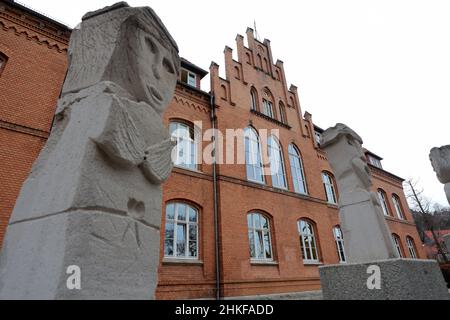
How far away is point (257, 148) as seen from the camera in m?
13.4

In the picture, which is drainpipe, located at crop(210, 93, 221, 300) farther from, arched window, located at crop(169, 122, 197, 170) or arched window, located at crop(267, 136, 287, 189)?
arched window, located at crop(267, 136, 287, 189)

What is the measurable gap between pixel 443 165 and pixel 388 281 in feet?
16.0

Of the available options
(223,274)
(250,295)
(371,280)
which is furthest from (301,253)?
(371,280)

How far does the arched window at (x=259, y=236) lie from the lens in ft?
35.5

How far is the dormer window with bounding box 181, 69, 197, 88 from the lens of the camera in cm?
1265

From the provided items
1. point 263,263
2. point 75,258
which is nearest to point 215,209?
point 263,263

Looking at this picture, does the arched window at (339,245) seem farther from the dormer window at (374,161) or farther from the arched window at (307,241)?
the dormer window at (374,161)

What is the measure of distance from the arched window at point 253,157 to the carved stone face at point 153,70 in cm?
1025

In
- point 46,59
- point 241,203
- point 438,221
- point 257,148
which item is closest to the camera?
point 46,59

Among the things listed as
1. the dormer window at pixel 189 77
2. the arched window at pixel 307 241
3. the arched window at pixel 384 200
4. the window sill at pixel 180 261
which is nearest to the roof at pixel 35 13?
the dormer window at pixel 189 77

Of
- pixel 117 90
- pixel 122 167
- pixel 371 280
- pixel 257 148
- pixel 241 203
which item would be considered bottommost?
pixel 371 280

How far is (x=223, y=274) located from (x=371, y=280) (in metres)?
6.71

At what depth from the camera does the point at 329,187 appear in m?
16.8

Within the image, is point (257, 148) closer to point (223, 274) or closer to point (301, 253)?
point (301, 253)
